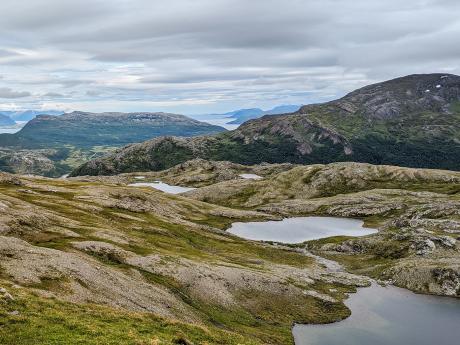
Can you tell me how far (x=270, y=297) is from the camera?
296 feet

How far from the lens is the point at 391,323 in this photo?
3324 inches

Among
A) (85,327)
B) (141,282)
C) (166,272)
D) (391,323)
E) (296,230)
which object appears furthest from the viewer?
(296,230)

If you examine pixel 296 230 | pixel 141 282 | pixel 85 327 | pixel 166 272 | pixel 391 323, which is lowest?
pixel 296 230

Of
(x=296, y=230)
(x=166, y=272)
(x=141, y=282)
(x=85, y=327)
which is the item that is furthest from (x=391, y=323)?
(x=296, y=230)

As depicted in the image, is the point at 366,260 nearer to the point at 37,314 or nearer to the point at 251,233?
the point at 251,233

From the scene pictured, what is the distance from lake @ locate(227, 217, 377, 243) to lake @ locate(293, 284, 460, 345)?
64579 mm

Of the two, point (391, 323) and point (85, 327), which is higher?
point (85, 327)

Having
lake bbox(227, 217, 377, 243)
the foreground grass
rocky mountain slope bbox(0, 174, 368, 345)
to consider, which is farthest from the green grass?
lake bbox(227, 217, 377, 243)

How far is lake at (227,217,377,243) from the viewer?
172 meters

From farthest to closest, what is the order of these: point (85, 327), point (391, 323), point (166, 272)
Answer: point (166, 272), point (391, 323), point (85, 327)

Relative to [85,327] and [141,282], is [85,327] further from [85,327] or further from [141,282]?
[141,282]

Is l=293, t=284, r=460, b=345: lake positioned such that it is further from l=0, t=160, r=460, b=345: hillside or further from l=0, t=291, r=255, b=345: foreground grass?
l=0, t=291, r=255, b=345: foreground grass

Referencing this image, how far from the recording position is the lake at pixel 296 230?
563ft

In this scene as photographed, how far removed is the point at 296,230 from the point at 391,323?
97124mm
